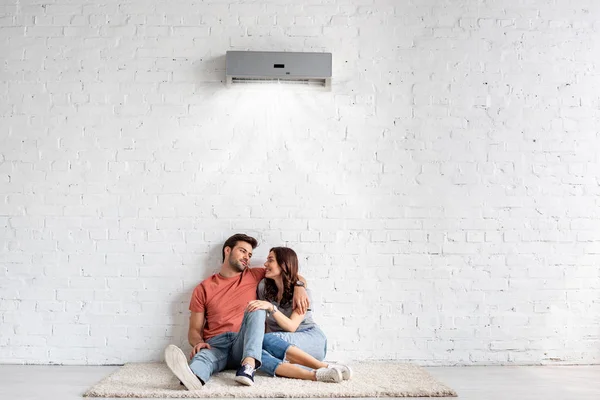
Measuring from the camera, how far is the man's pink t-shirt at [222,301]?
4594 mm

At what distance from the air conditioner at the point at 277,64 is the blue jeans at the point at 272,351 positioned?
172 centimetres

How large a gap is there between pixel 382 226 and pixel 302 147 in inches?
30.7

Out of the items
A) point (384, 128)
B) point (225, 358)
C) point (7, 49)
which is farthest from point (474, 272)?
point (7, 49)

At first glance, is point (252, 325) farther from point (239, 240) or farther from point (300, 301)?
point (239, 240)

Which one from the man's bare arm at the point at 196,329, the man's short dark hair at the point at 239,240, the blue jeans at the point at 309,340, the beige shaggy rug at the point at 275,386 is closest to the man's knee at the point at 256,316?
the blue jeans at the point at 309,340

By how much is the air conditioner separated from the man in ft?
3.59

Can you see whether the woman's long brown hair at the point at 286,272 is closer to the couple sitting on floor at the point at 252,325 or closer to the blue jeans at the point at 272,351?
the couple sitting on floor at the point at 252,325

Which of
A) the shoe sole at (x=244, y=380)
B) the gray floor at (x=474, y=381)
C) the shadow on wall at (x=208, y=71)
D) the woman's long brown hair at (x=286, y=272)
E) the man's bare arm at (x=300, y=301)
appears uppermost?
the shadow on wall at (x=208, y=71)

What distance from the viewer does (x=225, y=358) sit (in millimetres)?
4312

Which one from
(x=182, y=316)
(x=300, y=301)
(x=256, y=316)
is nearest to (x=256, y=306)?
(x=256, y=316)

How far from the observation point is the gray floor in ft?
12.6

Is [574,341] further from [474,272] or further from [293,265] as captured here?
Answer: [293,265]

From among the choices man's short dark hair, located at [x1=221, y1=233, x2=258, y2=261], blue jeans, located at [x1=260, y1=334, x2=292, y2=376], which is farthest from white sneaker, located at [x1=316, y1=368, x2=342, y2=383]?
man's short dark hair, located at [x1=221, y1=233, x2=258, y2=261]

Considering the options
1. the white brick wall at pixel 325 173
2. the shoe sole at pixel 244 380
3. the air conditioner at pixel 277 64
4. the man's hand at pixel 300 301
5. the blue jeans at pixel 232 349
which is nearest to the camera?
the shoe sole at pixel 244 380
